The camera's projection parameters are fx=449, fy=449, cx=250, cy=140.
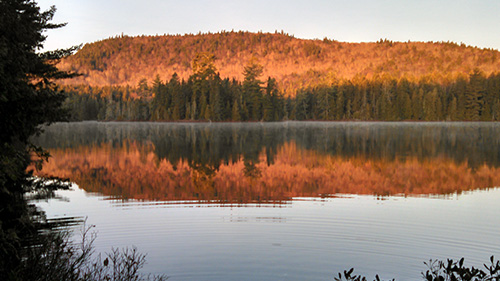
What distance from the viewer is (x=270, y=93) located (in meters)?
137

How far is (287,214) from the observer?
13.5 m

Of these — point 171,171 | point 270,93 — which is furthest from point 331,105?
point 171,171

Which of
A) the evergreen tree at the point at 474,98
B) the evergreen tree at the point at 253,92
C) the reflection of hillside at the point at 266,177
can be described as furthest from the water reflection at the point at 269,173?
the evergreen tree at the point at 474,98

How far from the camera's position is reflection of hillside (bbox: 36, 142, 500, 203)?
694 inches

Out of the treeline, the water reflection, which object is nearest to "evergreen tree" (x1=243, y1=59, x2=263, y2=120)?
the treeline

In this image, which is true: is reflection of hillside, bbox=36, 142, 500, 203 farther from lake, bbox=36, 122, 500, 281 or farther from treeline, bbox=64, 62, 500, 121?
treeline, bbox=64, 62, 500, 121

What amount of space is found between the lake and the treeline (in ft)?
331

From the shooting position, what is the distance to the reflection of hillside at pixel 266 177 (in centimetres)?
1762

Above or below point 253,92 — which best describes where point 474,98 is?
above

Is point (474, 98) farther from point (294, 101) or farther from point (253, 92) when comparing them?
point (253, 92)

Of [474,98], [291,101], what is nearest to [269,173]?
[474,98]

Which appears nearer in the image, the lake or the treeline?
the lake

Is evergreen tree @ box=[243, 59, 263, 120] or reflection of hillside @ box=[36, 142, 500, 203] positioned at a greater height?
evergreen tree @ box=[243, 59, 263, 120]

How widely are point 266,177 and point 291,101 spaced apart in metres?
158
